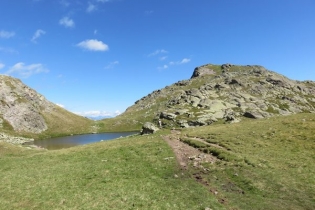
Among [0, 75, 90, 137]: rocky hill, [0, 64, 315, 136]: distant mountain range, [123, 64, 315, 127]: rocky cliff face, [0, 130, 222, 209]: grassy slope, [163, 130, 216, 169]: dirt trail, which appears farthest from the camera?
[0, 75, 90, 137]: rocky hill

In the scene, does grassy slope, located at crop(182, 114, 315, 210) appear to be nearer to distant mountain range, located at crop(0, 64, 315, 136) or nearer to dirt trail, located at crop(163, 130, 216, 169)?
dirt trail, located at crop(163, 130, 216, 169)

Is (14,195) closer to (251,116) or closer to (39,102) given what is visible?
(251,116)

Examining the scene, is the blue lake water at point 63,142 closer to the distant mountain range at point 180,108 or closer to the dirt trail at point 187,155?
the distant mountain range at point 180,108

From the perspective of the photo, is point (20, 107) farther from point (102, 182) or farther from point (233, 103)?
point (102, 182)

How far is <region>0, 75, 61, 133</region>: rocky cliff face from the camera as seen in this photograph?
133625 mm

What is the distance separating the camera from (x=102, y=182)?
29453 mm

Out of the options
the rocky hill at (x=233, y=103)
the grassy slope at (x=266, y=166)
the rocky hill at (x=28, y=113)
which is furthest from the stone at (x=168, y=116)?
the grassy slope at (x=266, y=166)

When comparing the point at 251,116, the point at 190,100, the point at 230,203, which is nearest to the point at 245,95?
the point at 190,100

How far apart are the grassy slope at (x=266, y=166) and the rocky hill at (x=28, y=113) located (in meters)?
113

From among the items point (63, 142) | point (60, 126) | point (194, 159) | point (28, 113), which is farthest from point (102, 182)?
point (60, 126)

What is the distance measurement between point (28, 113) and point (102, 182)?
13026 cm

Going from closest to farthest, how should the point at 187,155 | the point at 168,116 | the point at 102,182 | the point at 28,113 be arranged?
1. the point at 102,182
2. the point at 187,155
3. the point at 168,116
4. the point at 28,113

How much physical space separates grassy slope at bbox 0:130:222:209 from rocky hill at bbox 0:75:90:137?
100446mm

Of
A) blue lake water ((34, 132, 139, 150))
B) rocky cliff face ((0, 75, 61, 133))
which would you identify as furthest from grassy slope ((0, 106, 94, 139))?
blue lake water ((34, 132, 139, 150))
